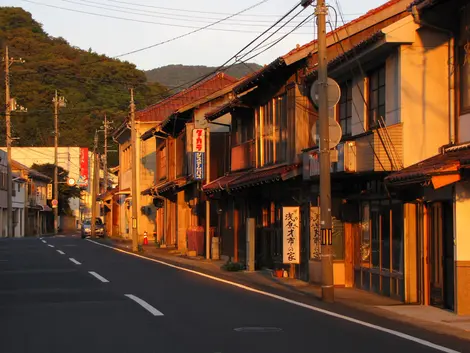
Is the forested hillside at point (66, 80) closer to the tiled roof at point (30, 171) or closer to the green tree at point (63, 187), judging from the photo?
the green tree at point (63, 187)

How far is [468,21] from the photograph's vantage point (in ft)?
46.0

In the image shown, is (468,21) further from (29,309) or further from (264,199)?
(264,199)

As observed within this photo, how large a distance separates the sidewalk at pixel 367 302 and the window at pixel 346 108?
4257 mm

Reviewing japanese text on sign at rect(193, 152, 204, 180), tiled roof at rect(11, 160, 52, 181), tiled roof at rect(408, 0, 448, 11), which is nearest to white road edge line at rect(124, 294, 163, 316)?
tiled roof at rect(408, 0, 448, 11)

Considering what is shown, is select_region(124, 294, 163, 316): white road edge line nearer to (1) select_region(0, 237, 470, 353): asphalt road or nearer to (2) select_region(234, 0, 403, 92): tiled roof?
(1) select_region(0, 237, 470, 353): asphalt road

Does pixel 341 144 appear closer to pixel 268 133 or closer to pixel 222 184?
pixel 268 133

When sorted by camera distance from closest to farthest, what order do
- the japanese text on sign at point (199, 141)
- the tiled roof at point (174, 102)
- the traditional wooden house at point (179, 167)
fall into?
the japanese text on sign at point (199, 141)
the traditional wooden house at point (179, 167)
the tiled roof at point (174, 102)

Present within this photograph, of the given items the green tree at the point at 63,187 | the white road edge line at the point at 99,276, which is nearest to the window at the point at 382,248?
the white road edge line at the point at 99,276

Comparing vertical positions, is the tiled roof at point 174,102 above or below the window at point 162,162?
above

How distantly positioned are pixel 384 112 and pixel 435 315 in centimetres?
501

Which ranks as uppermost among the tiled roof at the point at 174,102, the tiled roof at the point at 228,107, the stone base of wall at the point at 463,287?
the tiled roof at the point at 174,102

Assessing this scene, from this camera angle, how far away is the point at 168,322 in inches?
472

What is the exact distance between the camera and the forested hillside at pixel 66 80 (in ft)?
175

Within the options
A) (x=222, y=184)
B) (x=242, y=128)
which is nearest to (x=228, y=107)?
(x=242, y=128)
